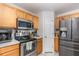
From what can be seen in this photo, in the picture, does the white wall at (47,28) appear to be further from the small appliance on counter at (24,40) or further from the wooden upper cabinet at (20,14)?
the wooden upper cabinet at (20,14)

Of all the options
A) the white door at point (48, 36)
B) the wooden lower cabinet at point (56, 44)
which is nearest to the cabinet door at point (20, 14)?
the white door at point (48, 36)

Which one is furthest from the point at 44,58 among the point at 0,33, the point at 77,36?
the point at 77,36

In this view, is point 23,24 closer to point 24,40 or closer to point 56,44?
point 24,40

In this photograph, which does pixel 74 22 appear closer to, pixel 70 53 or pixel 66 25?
pixel 66 25

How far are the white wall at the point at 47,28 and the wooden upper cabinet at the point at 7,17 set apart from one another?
76.8 inches

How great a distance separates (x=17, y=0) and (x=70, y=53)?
289cm

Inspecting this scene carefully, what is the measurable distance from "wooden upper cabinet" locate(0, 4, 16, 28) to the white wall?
195 centimetres

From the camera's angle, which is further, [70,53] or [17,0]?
[70,53]

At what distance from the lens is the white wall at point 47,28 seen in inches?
197

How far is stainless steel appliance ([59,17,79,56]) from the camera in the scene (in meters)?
3.25

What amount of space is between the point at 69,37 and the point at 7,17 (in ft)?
6.33

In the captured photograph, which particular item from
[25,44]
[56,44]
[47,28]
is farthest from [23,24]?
[56,44]

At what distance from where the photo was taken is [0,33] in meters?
2.83

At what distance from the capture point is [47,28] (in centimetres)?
508
